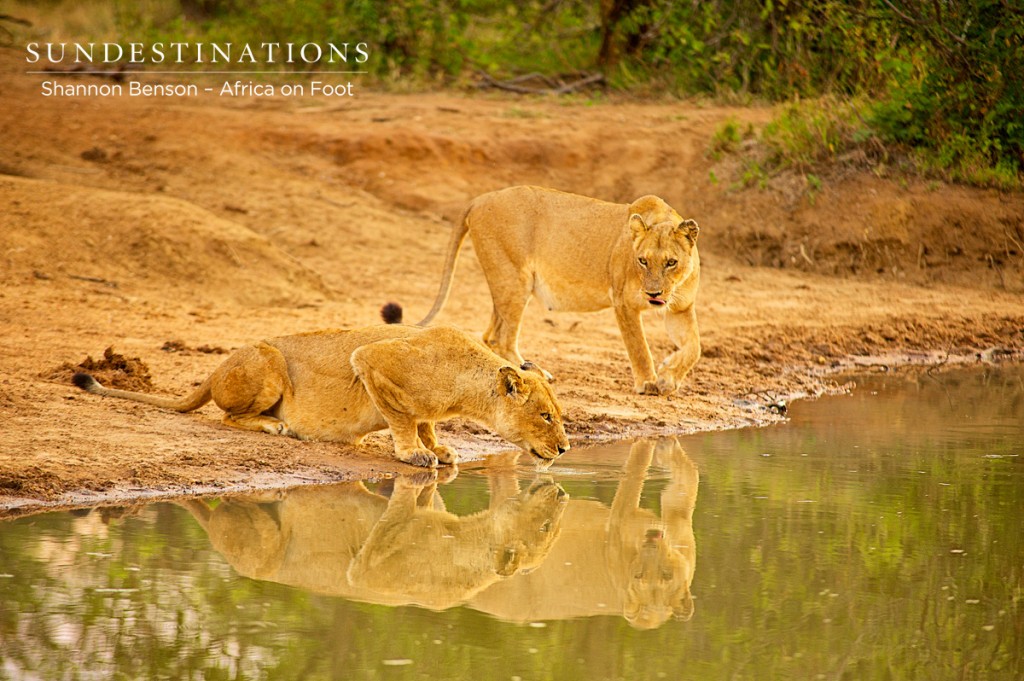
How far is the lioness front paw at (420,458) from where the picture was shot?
6.82m

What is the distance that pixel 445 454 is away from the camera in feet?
23.0

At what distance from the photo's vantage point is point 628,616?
4633mm

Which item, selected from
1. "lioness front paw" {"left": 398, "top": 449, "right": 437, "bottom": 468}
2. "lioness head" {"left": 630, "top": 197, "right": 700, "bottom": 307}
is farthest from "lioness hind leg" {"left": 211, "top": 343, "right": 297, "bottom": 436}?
"lioness head" {"left": 630, "top": 197, "right": 700, "bottom": 307}

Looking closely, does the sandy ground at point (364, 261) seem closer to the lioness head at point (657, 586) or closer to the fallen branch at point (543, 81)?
the fallen branch at point (543, 81)

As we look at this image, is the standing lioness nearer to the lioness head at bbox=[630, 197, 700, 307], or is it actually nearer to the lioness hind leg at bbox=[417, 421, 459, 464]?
the lioness head at bbox=[630, 197, 700, 307]

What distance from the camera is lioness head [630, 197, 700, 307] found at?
328 inches

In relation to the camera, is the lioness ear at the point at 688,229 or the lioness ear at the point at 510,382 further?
the lioness ear at the point at 688,229

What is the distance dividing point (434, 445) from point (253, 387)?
99cm

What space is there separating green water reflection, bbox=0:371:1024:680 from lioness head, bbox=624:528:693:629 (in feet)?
0.04

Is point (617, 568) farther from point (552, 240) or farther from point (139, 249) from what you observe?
point (139, 249)

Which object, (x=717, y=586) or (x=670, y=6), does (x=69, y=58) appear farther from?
(x=717, y=586)

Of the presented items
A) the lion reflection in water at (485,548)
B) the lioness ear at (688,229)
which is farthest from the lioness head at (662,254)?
the lion reflection in water at (485,548)

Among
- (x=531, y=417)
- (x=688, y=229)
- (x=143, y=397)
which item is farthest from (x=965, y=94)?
(x=143, y=397)

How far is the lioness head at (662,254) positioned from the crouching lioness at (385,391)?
1774mm
